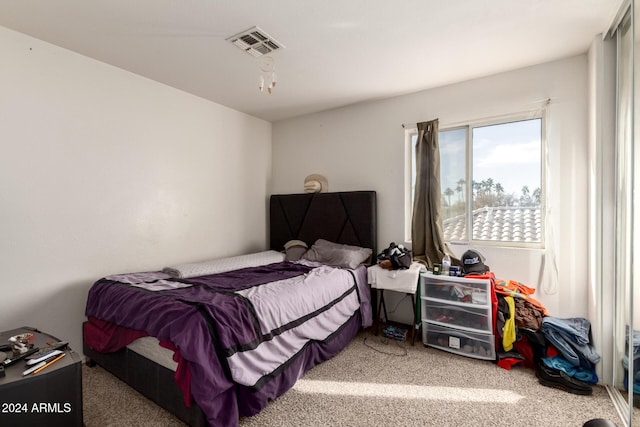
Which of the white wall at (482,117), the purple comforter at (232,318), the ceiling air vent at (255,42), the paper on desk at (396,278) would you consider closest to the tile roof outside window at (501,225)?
the white wall at (482,117)

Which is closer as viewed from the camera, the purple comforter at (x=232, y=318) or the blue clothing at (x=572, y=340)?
the purple comforter at (x=232, y=318)

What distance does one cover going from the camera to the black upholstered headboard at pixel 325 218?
3.45m

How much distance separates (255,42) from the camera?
7.60 feet

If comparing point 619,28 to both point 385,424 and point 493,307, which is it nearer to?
point 493,307

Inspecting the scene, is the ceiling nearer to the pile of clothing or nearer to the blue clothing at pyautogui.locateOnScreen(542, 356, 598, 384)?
the pile of clothing

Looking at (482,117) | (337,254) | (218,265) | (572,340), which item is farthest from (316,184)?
(572,340)

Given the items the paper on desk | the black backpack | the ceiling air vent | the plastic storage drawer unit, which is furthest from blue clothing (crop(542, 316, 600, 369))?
the ceiling air vent

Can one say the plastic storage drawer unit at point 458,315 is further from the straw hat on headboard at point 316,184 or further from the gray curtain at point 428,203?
the straw hat on headboard at point 316,184

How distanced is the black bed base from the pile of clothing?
2366 millimetres

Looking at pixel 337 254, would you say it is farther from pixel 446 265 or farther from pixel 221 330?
pixel 221 330

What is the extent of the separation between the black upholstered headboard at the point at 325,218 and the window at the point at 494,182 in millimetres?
866

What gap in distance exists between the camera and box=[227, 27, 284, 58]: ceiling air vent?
2.20 meters

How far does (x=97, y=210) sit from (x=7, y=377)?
5.15ft

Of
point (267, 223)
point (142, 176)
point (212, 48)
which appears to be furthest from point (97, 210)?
point (267, 223)
